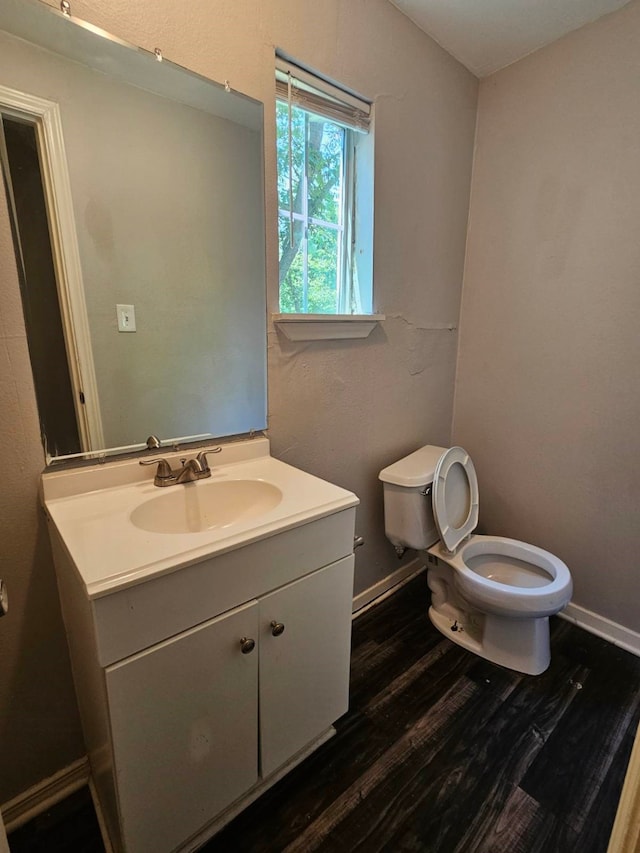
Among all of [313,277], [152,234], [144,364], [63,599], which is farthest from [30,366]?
[313,277]

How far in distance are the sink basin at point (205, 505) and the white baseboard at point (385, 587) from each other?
868 mm

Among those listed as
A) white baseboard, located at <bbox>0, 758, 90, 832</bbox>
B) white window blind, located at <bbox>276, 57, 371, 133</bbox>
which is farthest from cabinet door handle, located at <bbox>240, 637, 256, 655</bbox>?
white window blind, located at <bbox>276, 57, 371, 133</bbox>

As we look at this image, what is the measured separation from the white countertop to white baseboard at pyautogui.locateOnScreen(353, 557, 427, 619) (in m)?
0.91

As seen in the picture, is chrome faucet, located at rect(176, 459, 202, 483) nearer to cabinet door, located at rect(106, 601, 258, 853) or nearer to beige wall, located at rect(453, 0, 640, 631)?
cabinet door, located at rect(106, 601, 258, 853)

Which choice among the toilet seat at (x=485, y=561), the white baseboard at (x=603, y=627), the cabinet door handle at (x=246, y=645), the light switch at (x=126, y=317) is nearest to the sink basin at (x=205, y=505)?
the cabinet door handle at (x=246, y=645)

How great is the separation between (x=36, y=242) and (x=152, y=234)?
275mm

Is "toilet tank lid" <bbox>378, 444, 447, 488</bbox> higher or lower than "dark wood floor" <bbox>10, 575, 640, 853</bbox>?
higher

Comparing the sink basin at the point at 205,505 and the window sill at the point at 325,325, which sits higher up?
the window sill at the point at 325,325

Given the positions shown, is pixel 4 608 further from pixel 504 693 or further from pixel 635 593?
pixel 635 593

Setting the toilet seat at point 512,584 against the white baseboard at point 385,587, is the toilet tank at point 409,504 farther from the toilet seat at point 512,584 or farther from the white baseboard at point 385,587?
the white baseboard at point 385,587

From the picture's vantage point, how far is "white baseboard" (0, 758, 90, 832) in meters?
1.02

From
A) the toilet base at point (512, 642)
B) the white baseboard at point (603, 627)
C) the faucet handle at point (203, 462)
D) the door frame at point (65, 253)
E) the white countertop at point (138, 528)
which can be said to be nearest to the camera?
the white countertop at point (138, 528)

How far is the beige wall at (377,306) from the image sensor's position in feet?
3.16

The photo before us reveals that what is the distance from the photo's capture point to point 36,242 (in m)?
0.89
